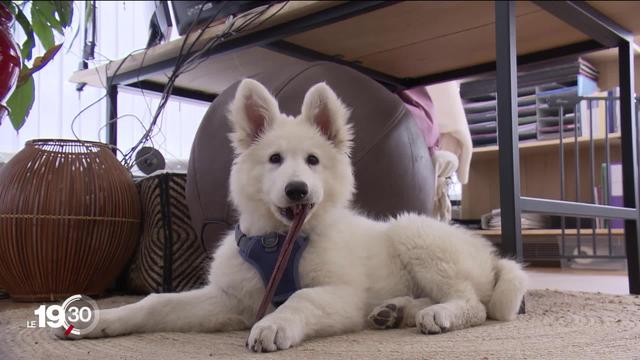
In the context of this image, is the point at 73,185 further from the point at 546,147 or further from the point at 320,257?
the point at 546,147

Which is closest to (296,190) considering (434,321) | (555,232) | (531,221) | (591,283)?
(434,321)

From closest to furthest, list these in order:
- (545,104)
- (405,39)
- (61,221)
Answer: (61,221) < (405,39) < (545,104)

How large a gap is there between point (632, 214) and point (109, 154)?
2.24 m

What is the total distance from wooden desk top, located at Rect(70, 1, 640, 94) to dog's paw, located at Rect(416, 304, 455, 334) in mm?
1038

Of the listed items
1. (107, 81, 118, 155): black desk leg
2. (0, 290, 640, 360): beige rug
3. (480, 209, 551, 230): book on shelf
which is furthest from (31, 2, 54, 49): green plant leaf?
(480, 209, 551, 230): book on shelf

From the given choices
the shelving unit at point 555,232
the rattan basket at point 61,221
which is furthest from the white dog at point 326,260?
the shelving unit at point 555,232

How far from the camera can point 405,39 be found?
2.47 m

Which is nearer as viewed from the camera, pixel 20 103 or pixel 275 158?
pixel 20 103

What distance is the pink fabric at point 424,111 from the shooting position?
2715mm

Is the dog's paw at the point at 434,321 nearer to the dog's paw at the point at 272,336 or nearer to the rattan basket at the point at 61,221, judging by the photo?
the dog's paw at the point at 272,336

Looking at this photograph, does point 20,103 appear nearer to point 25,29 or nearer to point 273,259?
point 25,29

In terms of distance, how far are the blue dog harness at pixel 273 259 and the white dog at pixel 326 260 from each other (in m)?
0.02

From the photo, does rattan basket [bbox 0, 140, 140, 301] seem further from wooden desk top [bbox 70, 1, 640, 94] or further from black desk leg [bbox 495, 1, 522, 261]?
black desk leg [bbox 495, 1, 522, 261]

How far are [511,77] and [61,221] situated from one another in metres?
1.67
